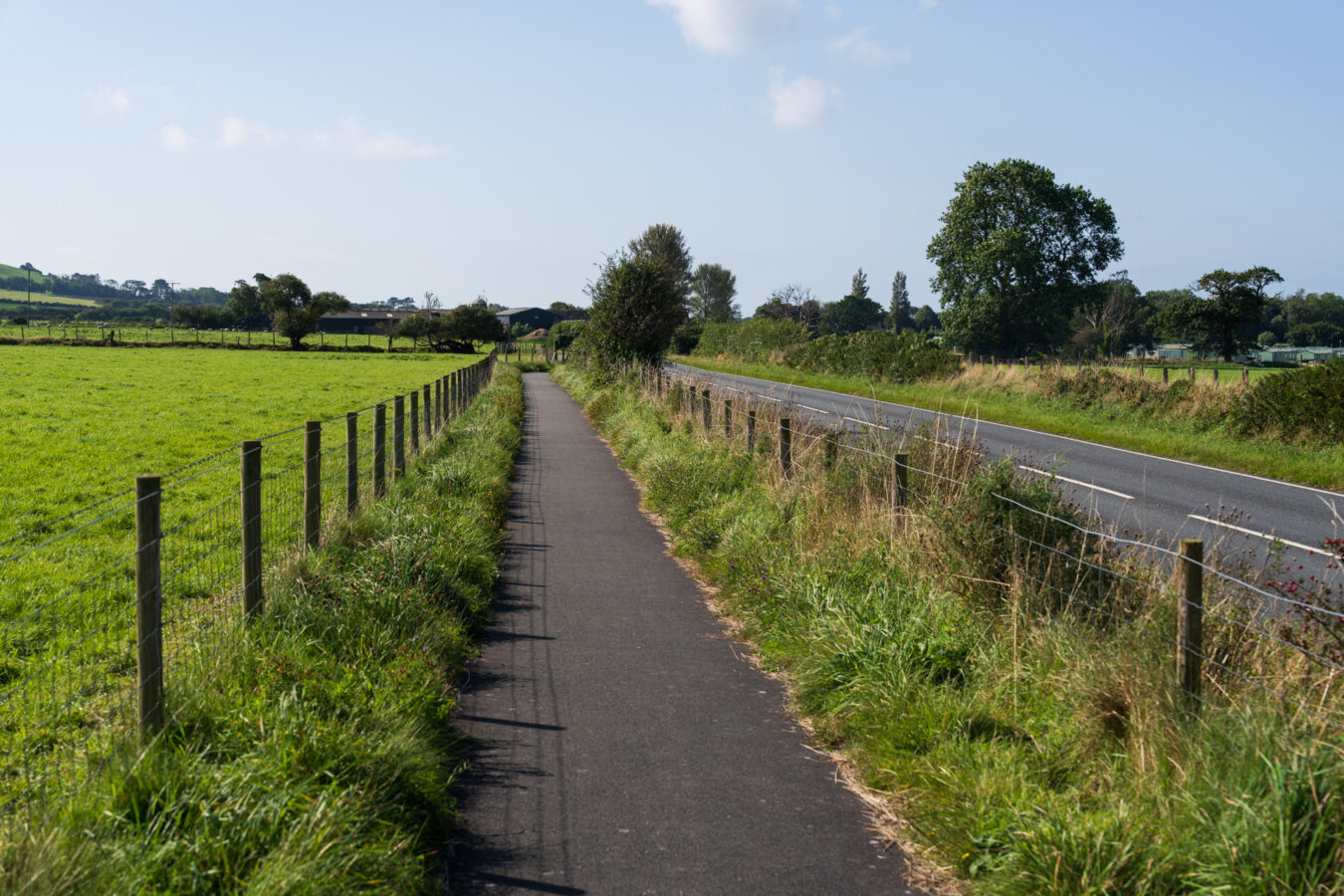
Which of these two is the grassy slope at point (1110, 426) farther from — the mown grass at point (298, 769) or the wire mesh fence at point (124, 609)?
the wire mesh fence at point (124, 609)

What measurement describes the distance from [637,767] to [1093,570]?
3.10 m

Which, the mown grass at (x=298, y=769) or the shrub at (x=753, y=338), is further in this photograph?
the shrub at (x=753, y=338)

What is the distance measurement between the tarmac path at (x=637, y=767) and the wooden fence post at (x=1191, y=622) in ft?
4.75

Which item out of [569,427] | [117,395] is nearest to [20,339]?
[117,395]

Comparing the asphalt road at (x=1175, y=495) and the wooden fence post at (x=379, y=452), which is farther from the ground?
the wooden fence post at (x=379, y=452)

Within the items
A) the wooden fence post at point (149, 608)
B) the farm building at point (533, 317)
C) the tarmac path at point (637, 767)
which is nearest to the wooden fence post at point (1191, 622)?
the tarmac path at point (637, 767)

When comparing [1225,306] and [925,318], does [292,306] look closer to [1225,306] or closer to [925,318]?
[1225,306]

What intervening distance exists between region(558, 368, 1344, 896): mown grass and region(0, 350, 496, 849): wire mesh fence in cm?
335

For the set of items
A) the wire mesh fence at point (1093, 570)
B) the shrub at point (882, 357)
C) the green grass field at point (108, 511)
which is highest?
the shrub at point (882, 357)

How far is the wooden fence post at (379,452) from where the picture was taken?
10.6 m

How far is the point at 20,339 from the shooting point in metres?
62.6

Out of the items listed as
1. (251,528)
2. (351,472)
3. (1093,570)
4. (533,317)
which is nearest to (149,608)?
(251,528)

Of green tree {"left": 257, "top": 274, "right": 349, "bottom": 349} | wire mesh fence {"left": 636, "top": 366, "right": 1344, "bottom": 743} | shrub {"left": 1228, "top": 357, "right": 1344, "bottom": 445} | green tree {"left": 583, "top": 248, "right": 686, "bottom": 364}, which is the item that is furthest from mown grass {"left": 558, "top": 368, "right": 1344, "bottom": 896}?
green tree {"left": 257, "top": 274, "right": 349, "bottom": 349}

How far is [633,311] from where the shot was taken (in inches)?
1321
